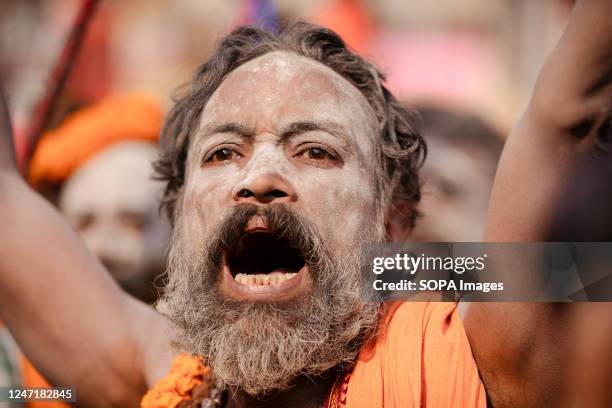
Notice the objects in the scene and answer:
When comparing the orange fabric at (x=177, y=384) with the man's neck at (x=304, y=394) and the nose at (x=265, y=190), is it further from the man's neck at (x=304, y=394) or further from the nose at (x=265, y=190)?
the nose at (x=265, y=190)

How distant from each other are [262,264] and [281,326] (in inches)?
7.9

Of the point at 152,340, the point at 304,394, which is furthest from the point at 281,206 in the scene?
the point at 152,340

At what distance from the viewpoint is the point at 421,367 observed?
201 cm

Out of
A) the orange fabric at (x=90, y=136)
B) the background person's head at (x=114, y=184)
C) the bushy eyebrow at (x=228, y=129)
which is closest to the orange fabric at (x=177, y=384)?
the bushy eyebrow at (x=228, y=129)

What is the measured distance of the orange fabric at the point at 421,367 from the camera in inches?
78.0

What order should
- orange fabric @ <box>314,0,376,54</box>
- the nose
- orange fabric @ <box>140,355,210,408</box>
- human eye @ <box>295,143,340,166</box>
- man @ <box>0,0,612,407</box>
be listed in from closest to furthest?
man @ <box>0,0,612,407</box> → the nose → human eye @ <box>295,143,340,166</box> → orange fabric @ <box>140,355,210,408</box> → orange fabric @ <box>314,0,376,54</box>

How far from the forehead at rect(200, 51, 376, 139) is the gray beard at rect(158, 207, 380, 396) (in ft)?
0.91

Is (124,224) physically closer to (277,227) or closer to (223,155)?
(223,155)

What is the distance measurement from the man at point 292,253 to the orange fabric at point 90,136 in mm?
1476

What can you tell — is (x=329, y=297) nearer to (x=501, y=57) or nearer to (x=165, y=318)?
(x=165, y=318)

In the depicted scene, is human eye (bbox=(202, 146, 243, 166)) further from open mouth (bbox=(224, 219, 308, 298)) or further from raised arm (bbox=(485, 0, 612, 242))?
raised arm (bbox=(485, 0, 612, 242))

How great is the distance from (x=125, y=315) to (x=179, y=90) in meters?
0.58

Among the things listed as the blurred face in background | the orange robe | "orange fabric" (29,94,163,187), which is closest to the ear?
the orange robe

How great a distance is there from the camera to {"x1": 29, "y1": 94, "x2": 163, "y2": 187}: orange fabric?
4.04m
